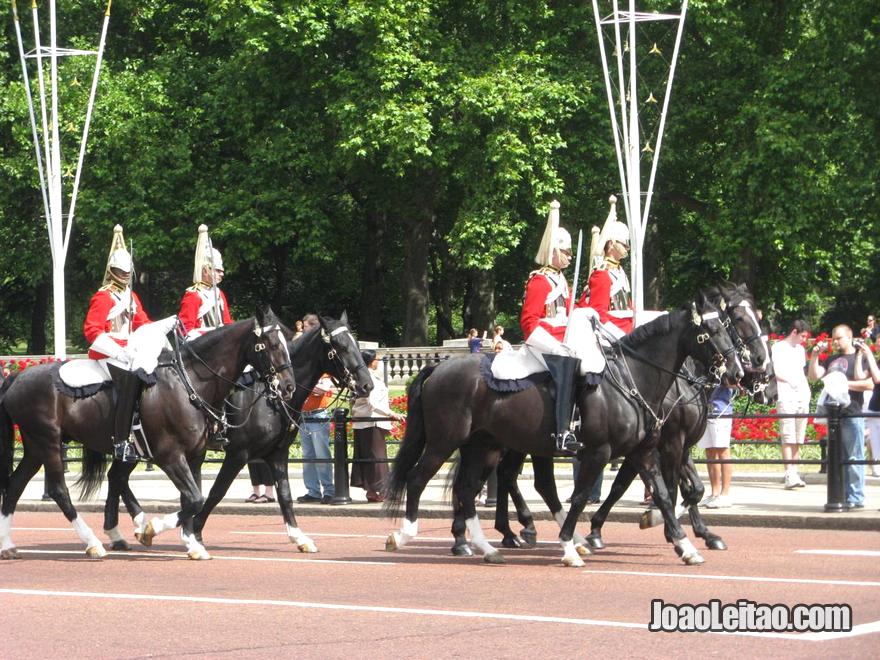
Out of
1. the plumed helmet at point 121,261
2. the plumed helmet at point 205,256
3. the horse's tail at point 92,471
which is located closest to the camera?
the plumed helmet at point 121,261

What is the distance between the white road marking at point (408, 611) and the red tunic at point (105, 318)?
3565 millimetres

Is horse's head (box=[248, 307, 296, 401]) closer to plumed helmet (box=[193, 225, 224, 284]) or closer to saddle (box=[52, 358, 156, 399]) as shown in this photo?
saddle (box=[52, 358, 156, 399])

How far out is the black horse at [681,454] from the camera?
13.8m

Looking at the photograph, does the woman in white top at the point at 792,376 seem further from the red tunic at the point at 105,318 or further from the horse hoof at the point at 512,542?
the red tunic at the point at 105,318

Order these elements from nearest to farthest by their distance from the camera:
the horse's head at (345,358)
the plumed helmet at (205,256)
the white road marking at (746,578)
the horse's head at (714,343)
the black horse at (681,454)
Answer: the white road marking at (746,578) < the horse's head at (714,343) < the black horse at (681,454) < the horse's head at (345,358) < the plumed helmet at (205,256)

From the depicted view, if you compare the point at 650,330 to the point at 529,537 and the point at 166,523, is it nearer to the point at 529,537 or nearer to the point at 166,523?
the point at 529,537

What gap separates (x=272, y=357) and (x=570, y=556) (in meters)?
3.42

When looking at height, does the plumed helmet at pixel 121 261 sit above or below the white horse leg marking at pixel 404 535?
above

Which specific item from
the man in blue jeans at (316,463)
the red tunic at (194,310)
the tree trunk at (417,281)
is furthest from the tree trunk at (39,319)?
the red tunic at (194,310)

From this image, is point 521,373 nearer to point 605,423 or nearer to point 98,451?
point 605,423

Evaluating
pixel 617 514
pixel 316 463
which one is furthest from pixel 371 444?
pixel 617 514

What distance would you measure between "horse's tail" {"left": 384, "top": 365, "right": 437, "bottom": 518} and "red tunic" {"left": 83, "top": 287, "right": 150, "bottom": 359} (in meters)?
2.79

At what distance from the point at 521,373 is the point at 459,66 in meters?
27.1

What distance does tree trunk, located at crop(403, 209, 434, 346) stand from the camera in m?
42.9
